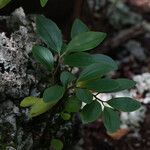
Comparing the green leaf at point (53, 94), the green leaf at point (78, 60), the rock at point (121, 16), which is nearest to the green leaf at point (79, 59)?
the green leaf at point (78, 60)

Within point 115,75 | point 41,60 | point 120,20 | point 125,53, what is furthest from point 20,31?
point 120,20

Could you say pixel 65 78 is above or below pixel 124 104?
above

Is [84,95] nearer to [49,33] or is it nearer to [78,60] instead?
[78,60]

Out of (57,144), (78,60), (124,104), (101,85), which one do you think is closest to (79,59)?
(78,60)

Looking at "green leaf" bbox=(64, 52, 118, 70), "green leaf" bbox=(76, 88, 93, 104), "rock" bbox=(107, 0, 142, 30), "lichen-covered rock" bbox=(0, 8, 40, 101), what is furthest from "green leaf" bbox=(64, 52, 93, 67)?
"rock" bbox=(107, 0, 142, 30)

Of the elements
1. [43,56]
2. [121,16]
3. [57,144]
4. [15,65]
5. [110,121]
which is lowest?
[121,16]

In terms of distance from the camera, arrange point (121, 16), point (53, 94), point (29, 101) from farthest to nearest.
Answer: point (121, 16)
point (29, 101)
point (53, 94)
